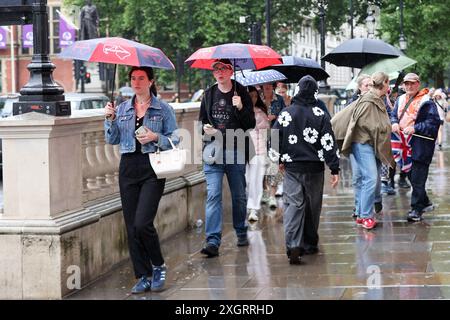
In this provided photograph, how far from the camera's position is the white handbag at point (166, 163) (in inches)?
286

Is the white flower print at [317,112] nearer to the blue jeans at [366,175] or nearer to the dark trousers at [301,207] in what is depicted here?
the dark trousers at [301,207]

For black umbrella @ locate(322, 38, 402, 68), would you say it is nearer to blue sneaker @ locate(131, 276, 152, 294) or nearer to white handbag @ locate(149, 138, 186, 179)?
white handbag @ locate(149, 138, 186, 179)

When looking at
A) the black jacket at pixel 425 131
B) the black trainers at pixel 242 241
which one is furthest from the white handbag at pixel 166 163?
the black jacket at pixel 425 131

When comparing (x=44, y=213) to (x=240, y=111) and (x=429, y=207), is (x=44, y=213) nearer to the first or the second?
(x=240, y=111)

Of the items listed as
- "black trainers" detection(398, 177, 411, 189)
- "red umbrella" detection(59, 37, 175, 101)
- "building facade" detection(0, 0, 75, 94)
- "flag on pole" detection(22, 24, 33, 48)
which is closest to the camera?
"red umbrella" detection(59, 37, 175, 101)

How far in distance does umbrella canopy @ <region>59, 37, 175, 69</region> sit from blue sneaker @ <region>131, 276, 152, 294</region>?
179 cm

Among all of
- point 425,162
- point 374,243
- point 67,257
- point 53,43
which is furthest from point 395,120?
point 53,43

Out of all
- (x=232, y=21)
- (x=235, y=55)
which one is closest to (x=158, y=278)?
(x=235, y=55)

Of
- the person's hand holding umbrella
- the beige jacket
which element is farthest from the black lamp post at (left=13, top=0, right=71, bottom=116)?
the beige jacket

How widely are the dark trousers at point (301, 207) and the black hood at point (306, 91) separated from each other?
723 millimetres

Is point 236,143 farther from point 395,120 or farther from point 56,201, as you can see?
point 395,120

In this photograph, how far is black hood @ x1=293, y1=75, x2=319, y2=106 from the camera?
8.78 metres

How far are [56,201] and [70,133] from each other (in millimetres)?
620
